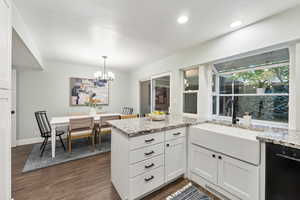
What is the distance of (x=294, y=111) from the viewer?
1604 mm

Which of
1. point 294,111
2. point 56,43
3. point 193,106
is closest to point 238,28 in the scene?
point 294,111

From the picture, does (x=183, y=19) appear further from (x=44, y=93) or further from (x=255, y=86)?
(x=44, y=93)

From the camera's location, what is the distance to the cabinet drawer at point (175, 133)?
182cm

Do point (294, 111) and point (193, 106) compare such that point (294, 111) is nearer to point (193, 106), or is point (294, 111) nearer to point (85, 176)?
point (193, 106)

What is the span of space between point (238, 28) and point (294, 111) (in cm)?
139

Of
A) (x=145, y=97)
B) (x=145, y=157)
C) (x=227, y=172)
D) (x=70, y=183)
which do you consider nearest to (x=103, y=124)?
(x=70, y=183)

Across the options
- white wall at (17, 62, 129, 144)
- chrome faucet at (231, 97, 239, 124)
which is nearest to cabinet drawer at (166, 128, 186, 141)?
chrome faucet at (231, 97, 239, 124)

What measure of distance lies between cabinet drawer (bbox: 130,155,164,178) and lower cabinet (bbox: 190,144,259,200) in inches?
23.3

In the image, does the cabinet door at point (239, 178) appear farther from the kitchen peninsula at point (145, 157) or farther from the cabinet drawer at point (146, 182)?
the cabinet drawer at point (146, 182)

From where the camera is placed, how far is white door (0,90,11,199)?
108cm

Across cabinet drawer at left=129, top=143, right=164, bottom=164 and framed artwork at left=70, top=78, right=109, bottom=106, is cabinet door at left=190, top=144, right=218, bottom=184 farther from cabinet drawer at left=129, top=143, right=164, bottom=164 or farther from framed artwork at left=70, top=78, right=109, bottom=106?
framed artwork at left=70, top=78, right=109, bottom=106

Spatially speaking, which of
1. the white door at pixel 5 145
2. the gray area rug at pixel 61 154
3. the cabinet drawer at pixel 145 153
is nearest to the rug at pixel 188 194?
the cabinet drawer at pixel 145 153

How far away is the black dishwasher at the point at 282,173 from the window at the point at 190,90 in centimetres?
163

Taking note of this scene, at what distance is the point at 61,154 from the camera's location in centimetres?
290
